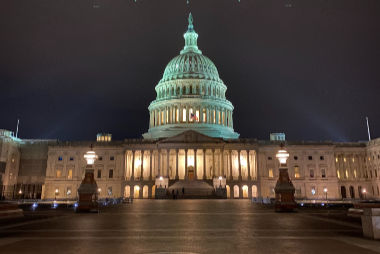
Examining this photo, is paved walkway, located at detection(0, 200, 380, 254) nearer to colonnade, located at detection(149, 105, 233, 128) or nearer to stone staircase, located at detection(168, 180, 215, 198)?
stone staircase, located at detection(168, 180, 215, 198)

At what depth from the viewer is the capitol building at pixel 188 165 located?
7606cm

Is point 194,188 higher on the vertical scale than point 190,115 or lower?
lower

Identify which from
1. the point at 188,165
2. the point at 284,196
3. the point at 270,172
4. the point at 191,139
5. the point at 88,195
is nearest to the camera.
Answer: the point at 284,196

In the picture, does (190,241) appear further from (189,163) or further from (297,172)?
(297,172)

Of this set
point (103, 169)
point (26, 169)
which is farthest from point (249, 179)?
point (26, 169)

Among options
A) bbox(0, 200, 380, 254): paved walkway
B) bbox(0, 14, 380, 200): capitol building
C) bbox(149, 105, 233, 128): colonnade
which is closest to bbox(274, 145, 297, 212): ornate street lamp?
bbox(0, 200, 380, 254): paved walkway

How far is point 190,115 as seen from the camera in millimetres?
92938

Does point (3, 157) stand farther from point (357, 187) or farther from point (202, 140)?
point (357, 187)

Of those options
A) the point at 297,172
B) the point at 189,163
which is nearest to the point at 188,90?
the point at 189,163

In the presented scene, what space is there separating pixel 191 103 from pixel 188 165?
22861mm

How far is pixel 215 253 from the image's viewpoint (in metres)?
9.15

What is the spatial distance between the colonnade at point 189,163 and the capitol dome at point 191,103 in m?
11.4

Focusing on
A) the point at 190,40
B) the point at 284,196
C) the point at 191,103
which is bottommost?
the point at 284,196

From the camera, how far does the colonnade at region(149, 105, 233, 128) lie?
93.4m
